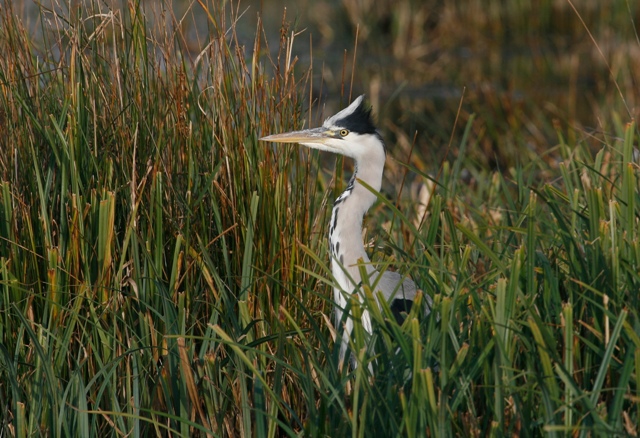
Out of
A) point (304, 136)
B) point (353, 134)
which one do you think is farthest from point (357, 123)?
point (304, 136)

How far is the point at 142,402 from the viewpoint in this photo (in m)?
2.42

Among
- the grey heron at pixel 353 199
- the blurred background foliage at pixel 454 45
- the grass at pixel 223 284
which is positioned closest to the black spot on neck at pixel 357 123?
the grey heron at pixel 353 199

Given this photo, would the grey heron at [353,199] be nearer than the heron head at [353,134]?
Yes

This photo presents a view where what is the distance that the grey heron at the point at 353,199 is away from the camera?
9.24ft

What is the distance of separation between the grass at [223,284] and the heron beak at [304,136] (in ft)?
0.20

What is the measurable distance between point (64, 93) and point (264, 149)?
601 millimetres

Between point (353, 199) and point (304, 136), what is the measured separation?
9.6 inches

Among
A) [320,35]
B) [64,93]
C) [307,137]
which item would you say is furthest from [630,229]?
[320,35]

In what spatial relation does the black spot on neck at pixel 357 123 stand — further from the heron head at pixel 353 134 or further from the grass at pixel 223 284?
the grass at pixel 223 284

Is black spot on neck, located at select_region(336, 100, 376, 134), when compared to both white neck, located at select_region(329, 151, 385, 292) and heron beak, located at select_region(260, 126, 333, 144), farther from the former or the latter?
white neck, located at select_region(329, 151, 385, 292)

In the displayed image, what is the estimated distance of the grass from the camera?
202cm

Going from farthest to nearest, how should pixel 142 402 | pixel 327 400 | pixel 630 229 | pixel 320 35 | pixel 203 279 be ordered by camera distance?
pixel 320 35 < pixel 203 279 < pixel 142 402 < pixel 630 229 < pixel 327 400

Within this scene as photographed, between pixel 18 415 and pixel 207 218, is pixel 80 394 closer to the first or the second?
pixel 18 415

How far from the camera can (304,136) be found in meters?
2.85
